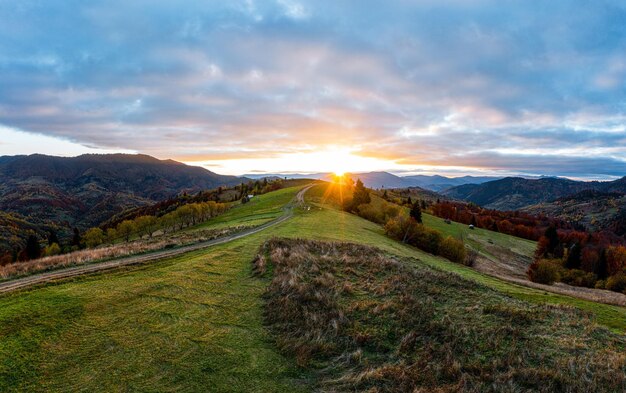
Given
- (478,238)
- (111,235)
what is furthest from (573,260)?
(111,235)

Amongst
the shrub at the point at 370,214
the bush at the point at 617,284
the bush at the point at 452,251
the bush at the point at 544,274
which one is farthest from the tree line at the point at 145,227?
the bush at the point at 617,284

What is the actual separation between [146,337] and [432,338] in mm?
11982

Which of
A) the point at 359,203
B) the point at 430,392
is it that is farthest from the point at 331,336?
the point at 359,203

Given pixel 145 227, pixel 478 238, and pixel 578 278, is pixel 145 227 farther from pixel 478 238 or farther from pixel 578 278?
pixel 578 278

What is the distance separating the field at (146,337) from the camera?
10.4m

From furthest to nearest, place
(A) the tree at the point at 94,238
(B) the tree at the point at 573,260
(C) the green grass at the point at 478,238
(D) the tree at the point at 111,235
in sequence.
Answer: (D) the tree at the point at 111,235 < (A) the tree at the point at 94,238 < (C) the green grass at the point at 478,238 < (B) the tree at the point at 573,260

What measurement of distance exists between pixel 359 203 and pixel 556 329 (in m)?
79.7

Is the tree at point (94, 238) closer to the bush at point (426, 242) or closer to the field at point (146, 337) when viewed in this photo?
the bush at point (426, 242)

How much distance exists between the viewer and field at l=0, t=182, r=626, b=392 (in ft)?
34.1

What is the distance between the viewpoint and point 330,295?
17.8 m

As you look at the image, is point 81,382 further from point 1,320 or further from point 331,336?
point 331,336

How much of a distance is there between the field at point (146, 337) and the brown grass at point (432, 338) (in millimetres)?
1262

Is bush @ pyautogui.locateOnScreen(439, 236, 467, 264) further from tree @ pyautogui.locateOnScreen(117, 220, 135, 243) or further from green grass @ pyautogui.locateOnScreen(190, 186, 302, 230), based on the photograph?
tree @ pyautogui.locateOnScreen(117, 220, 135, 243)

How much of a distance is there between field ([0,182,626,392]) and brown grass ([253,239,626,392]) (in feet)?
4.14
